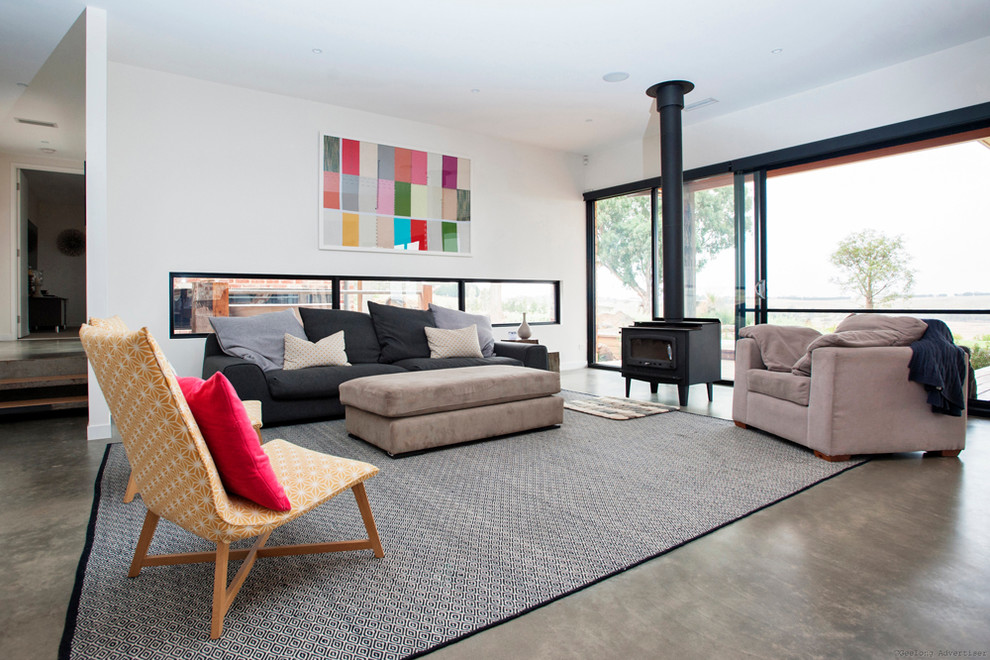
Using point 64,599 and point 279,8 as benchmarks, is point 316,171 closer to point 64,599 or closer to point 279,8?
point 279,8

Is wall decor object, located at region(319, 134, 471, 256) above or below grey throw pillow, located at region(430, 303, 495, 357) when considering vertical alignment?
above

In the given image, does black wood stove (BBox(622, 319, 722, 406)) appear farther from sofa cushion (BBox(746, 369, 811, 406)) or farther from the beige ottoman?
the beige ottoman

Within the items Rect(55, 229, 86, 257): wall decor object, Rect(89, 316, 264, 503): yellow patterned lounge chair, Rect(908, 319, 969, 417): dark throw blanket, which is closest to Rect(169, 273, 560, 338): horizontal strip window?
Rect(89, 316, 264, 503): yellow patterned lounge chair

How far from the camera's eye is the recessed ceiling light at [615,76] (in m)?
4.70

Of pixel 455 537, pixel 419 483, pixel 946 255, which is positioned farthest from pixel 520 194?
pixel 455 537

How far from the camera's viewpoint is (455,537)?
83.1 inches

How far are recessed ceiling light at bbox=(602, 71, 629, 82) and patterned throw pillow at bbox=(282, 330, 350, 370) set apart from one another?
126 inches

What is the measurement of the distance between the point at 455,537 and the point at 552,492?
65cm

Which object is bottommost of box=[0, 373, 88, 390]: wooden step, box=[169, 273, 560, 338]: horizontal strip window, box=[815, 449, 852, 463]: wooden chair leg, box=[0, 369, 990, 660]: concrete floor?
box=[0, 369, 990, 660]: concrete floor

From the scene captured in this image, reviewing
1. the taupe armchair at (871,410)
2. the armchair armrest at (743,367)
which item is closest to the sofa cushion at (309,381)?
the armchair armrest at (743,367)

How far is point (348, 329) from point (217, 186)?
1.69 meters

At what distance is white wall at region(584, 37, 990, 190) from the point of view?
4227 millimetres

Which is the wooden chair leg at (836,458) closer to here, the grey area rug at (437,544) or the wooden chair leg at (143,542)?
the grey area rug at (437,544)

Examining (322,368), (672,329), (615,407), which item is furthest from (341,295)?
(672,329)
